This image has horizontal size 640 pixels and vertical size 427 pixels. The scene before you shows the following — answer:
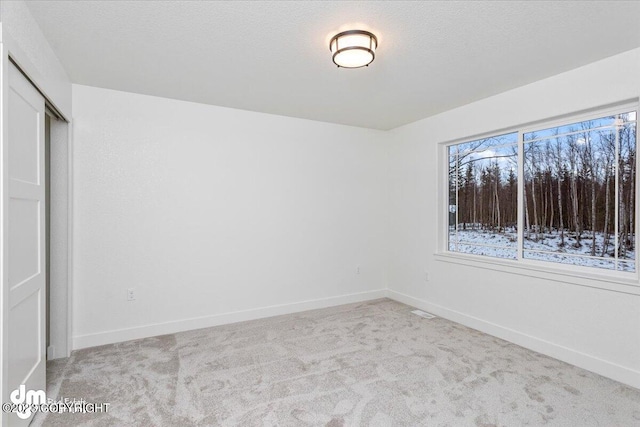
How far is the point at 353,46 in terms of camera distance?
2.31 metres

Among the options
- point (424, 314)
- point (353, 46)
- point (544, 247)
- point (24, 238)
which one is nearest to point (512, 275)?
point (544, 247)

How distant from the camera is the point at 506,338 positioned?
3.45 m

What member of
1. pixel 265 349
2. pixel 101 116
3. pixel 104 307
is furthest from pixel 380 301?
pixel 101 116

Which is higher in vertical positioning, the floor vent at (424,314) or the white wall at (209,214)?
the white wall at (209,214)

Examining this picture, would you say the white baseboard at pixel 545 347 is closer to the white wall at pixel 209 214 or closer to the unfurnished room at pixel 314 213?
the unfurnished room at pixel 314 213

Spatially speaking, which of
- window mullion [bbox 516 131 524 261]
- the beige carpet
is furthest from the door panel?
window mullion [bbox 516 131 524 261]

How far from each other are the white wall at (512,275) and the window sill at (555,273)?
0.05 meters

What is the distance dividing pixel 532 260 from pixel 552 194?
0.69 metres

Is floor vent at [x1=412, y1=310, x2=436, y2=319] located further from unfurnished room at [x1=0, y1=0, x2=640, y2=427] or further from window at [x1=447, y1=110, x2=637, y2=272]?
window at [x1=447, y1=110, x2=637, y2=272]

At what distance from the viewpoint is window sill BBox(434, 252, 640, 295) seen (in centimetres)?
266

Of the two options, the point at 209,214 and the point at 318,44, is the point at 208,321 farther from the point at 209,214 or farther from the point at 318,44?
the point at 318,44

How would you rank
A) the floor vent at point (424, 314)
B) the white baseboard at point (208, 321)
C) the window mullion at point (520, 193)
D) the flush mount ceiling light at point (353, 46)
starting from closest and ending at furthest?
the flush mount ceiling light at point (353, 46) < the white baseboard at point (208, 321) < the window mullion at point (520, 193) < the floor vent at point (424, 314)

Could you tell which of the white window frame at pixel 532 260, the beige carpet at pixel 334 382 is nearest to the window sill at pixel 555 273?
the white window frame at pixel 532 260

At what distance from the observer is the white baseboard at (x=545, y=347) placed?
104 inches
